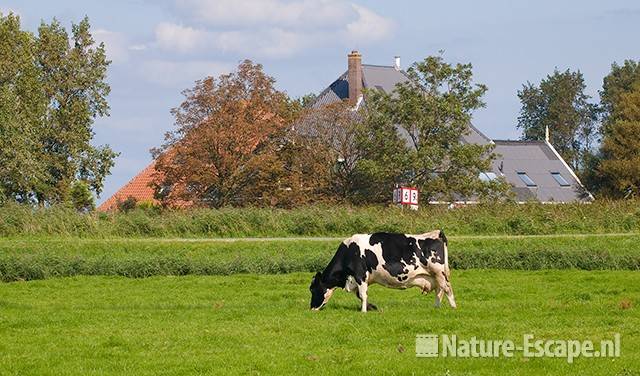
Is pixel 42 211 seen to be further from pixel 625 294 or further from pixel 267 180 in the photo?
pixel 625 294

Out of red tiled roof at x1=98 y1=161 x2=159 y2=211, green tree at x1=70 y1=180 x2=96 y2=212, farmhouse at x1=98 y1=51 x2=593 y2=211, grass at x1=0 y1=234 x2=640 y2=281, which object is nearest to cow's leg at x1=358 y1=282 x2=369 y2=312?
grass at x1=0 y1=234 x2=640 y2=281

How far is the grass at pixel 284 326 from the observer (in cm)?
1762

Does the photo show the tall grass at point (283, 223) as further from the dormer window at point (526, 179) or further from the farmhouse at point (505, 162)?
the dormer window at point (526, 179)

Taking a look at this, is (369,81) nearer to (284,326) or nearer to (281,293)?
(281,293)

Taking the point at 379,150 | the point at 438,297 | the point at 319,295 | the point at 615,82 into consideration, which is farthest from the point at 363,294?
the point at 615,82

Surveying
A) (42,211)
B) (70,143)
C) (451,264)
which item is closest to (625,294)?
(451,264)

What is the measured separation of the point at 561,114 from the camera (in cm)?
14825

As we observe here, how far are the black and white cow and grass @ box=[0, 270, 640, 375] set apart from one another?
0.56 meters

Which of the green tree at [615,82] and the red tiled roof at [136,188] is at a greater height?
the green tree at [615,82]

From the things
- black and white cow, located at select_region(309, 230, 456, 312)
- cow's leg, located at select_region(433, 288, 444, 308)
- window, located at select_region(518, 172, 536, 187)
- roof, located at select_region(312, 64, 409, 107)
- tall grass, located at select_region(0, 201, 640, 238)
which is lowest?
cow's leg, located at select_region(433, 288, 444, 308)

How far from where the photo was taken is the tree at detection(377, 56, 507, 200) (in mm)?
71688

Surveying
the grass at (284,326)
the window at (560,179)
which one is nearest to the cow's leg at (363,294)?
the grass at (284,326)

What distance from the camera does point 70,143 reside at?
83.8 metres

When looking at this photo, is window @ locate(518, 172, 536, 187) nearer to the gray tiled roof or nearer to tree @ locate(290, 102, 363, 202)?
the gray tiled roof
